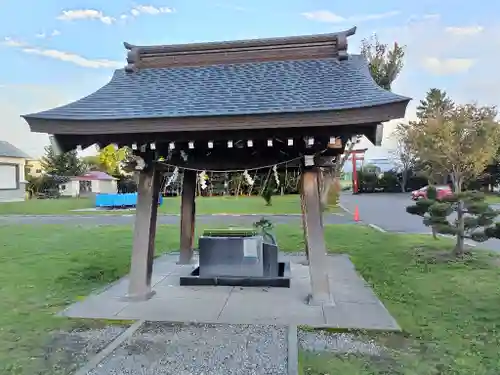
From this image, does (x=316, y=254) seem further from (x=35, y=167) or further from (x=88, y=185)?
(x=35, y=167)

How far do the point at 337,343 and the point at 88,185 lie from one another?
3705cm

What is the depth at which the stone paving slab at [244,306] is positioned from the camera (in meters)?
4.64

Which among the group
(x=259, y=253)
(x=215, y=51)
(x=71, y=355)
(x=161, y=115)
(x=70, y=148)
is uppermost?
(x=215, y=51)

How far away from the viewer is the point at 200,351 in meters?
3.79

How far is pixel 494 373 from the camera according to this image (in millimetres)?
3297

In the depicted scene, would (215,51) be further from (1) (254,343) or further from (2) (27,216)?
(2) (27,216)

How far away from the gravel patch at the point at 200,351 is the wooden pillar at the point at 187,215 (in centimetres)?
327

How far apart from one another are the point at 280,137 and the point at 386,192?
35.8m

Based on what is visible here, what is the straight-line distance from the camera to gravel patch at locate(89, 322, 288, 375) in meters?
3.42

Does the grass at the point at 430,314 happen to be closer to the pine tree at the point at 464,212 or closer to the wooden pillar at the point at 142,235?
the pine tree at the point at 464,212

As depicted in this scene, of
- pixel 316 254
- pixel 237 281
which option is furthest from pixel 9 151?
pixel 316 254

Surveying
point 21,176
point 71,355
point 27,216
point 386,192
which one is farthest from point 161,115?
point 386,192

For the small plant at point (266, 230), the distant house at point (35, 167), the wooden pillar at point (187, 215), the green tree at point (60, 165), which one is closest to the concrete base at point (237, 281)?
the small plant at point (266, 230)

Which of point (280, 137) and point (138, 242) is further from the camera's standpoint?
point (138, 242)
